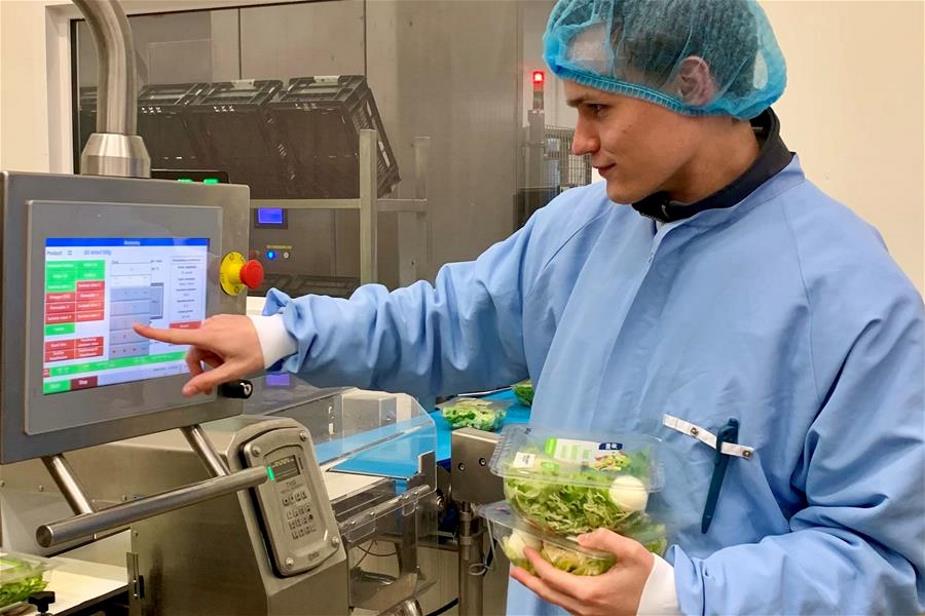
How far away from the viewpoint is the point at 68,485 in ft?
3.21

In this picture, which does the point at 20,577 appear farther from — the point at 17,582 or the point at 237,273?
the point at 237,273

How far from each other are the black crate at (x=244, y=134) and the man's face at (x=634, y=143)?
2.34 m

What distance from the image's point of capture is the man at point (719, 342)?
40.3 inches

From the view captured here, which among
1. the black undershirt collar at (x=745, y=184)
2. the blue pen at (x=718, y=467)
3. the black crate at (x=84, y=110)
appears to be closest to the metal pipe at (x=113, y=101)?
the black undershirt collar at (x=745, y=184)

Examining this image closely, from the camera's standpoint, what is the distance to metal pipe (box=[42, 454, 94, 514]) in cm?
96

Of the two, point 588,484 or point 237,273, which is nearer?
point 588,484

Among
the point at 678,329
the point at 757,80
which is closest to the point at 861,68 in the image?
the point at 757,80

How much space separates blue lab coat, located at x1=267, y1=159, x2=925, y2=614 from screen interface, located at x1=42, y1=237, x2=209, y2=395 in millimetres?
204

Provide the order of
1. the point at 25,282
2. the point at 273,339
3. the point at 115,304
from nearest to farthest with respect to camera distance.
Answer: the point at 25,282 < the point at 115,304 < the point at 273,339

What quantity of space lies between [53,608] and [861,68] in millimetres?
2106

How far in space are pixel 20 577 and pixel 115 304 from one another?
2.53ft

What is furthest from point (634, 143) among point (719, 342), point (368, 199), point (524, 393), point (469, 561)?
point (524, 393)

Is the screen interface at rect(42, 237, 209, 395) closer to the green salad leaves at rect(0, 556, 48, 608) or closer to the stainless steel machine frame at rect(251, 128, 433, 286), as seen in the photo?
the green salad leaves at rect(0, 556, 48, 608)

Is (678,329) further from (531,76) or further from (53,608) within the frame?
(531,76)
